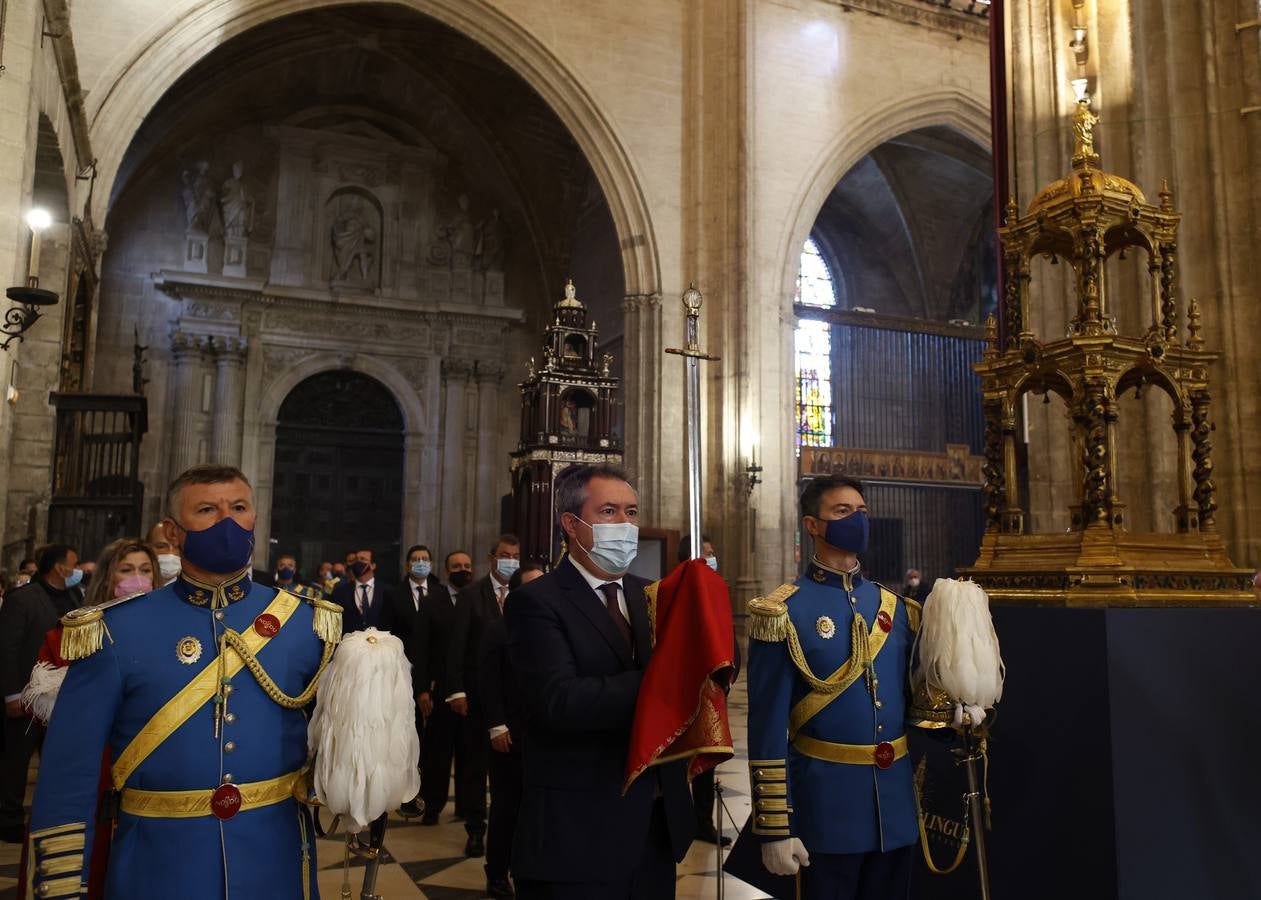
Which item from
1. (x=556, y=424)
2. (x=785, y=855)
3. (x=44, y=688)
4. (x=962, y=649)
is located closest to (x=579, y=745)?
(x=785, y=855)

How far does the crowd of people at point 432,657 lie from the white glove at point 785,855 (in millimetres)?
1500

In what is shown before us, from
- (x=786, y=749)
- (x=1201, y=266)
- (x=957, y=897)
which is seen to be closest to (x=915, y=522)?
(x=1201, y=266)

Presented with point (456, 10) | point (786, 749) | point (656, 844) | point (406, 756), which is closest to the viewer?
point (406, 756)

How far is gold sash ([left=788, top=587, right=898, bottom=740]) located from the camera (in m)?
2.74

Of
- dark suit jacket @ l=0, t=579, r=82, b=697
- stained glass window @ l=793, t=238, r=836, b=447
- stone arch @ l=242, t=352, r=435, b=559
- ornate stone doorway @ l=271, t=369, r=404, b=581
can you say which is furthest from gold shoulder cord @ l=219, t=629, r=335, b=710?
stained glass window @ l=793, t=238, r=836, b=447

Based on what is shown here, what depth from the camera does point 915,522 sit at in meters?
18.9

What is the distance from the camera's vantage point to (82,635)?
6.51 ft

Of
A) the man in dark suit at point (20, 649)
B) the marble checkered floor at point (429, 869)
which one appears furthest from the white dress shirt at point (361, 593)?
the man in dark suit at point (20, 649)

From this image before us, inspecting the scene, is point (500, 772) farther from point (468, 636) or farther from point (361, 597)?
point (361, 597)

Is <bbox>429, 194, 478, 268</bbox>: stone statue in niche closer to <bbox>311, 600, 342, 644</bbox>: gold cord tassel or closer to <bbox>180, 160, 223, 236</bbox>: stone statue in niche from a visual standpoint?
<bbox>180, 160, 223, 236</bbox>: stone statue in niche

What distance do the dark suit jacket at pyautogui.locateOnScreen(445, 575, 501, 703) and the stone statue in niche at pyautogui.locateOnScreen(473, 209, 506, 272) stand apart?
1613 centimetres

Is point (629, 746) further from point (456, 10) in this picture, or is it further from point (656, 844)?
point (456, 10)

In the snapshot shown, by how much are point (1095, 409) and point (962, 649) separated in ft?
5.39

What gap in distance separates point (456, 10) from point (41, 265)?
7269 millimetres
